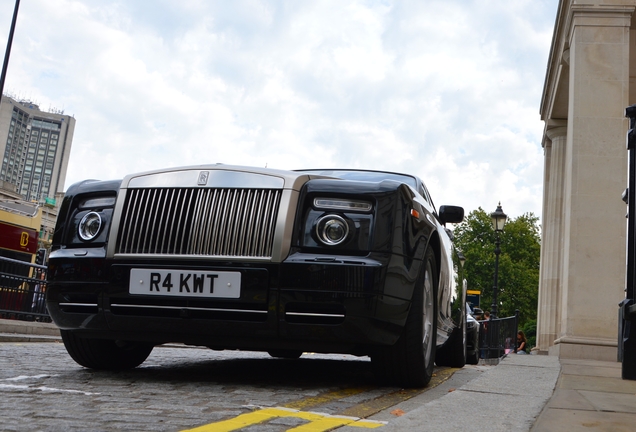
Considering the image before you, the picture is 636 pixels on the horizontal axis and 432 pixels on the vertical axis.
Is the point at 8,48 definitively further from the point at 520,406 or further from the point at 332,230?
the point at 520,406

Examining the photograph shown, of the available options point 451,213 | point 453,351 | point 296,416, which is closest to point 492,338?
point 453,351

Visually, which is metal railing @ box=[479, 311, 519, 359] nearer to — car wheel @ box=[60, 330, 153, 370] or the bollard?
the bollard

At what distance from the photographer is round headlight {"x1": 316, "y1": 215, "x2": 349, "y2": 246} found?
167 inches

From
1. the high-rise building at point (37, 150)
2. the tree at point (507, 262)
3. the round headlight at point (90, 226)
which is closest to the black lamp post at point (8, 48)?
the round headlight at point (90, 226)

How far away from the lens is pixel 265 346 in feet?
14.6

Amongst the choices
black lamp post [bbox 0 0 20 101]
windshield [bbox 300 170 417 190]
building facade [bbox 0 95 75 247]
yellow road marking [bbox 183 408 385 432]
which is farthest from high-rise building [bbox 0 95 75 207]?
yellow road marking [bbox 183 408 385 432]

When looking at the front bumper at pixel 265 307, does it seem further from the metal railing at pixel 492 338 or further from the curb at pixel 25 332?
the metal railing at pixel 492 338

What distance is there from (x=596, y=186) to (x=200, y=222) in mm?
10262

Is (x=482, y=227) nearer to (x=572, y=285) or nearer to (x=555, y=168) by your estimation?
(x=555, y=168)

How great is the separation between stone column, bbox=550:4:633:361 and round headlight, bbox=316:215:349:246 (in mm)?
9401

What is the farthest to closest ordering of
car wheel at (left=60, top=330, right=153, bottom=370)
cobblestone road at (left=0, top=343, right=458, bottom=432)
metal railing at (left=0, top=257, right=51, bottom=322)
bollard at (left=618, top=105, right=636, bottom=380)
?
metal railing at (left=0, top=257, right=51, bottom=322) → bollard at (left=618, top=105, right=636, bottom=380) → car wheel at (left=60, top=330, right=153, bottom=370) → cobblestone road at (left=0, top=343, right=458, bottom=432)

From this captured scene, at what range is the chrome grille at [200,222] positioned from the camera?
4.34 m

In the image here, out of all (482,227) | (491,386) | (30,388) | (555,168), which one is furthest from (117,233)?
(482,227)

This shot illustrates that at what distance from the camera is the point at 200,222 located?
4445 mm
